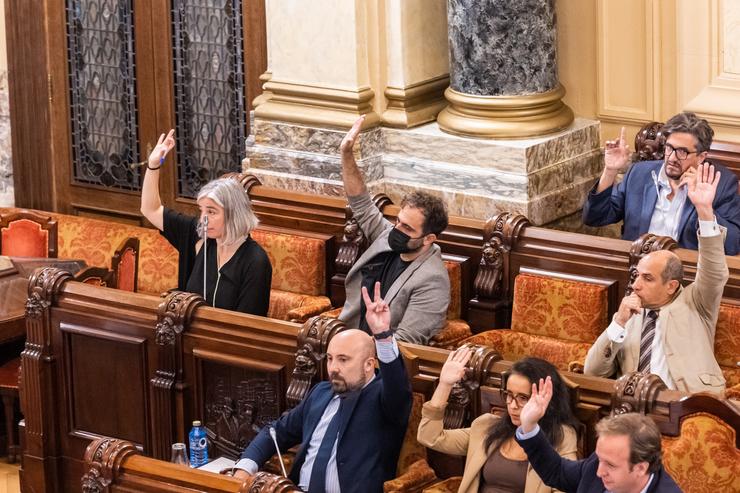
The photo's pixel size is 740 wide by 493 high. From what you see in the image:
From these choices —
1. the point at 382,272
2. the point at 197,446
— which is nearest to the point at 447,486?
the point at 197,446

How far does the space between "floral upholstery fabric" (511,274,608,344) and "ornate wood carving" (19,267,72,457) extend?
1795 millimetres

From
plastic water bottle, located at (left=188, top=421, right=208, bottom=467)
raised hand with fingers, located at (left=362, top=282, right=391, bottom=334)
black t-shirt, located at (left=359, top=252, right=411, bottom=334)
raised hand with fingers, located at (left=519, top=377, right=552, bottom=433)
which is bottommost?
plastic water bottle, located at (left=188, top=421, right=208, bottom=467)

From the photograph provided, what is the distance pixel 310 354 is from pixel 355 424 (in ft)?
1.37

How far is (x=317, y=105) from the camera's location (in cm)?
755

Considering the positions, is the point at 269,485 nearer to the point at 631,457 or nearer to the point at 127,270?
the point at 631,457

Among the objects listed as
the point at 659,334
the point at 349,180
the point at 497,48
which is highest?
the point at 497,48

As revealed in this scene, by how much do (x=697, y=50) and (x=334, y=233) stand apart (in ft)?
6.21

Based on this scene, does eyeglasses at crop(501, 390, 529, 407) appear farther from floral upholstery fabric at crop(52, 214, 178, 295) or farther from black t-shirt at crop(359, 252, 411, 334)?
floral upholstery fabric at crop(52, 214, 178, 295)

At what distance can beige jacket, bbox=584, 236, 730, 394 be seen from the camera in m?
5.09

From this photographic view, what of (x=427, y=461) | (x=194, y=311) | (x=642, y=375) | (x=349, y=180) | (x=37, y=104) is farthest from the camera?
(x=37, y=104)

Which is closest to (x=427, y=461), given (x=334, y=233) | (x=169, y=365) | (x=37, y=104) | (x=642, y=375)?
(x=642, y=375)

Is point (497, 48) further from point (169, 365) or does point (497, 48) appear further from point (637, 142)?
point (169, 365)

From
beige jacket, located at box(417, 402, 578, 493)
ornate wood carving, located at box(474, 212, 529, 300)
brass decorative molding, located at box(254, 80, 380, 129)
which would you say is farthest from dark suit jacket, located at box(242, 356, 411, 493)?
brass decorative molding, located at box(254, 80, 380, 129)

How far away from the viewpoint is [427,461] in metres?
5.03
